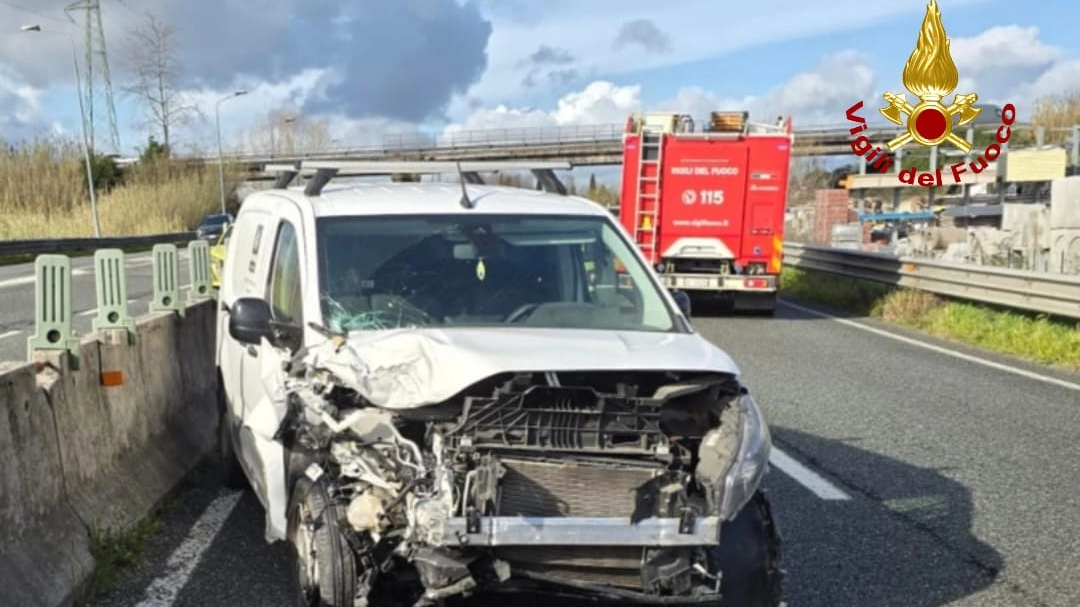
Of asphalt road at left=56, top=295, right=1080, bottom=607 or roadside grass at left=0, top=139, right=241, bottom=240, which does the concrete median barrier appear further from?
roadside grass at left=0, top=139, right=241, bottom=240

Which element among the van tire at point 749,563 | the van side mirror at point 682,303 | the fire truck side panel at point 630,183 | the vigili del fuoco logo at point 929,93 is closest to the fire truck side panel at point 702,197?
the fire truck side panel at point 630,183

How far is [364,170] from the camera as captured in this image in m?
6.07

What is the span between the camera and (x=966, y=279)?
13.8 meters

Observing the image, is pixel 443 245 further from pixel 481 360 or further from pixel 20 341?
pixel 20 341

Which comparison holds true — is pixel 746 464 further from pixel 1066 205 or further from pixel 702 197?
pixel 1066 205

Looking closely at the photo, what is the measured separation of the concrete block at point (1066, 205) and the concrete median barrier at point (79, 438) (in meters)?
13.6

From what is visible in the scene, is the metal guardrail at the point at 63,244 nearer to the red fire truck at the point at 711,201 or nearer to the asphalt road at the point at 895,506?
the red fire truck at the point at 711,201

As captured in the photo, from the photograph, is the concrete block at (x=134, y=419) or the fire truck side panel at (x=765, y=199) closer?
the concrete block at (x=134, y=419)

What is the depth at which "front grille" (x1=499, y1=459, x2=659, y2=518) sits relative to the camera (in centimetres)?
341

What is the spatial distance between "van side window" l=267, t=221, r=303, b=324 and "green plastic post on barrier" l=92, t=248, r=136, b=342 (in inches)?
44.9

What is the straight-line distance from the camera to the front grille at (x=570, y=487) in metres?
3.41

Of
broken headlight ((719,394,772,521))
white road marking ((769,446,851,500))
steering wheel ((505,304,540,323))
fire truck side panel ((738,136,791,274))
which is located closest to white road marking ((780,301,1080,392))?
fire truck side panel ((738,136,791,274))

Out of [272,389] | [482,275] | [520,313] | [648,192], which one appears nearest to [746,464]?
[520,313]

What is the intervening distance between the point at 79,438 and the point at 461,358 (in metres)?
2.31
